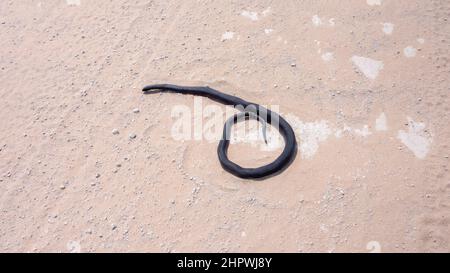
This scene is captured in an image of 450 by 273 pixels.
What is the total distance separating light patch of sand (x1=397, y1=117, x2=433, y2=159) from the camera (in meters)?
3.53

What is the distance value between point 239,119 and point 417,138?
1.65 metres

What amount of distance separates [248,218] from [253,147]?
0.77 m

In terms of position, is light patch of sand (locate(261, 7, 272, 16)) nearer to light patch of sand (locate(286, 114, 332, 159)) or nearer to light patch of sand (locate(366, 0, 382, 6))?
light patch of sand (locate(366, 0, 382, 6))

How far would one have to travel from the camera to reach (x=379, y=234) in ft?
10.1

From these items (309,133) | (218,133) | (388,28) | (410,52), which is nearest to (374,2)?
(388,28)

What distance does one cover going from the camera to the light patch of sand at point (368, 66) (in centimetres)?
420

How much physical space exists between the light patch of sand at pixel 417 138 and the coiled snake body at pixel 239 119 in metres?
1.00

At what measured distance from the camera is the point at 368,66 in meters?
4.27

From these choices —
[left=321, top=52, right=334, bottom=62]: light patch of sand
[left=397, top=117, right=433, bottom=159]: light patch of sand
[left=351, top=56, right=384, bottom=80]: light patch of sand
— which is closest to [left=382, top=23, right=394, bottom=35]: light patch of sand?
[left=351, top=56, right=384, bottom=80]: light patch of sand

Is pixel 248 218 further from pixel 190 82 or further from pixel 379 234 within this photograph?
pixel 190 82

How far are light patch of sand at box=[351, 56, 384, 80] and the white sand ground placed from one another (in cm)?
2

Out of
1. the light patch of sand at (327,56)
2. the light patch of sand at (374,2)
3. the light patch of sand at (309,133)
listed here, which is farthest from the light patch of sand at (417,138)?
the light patch of sand at (374,2)

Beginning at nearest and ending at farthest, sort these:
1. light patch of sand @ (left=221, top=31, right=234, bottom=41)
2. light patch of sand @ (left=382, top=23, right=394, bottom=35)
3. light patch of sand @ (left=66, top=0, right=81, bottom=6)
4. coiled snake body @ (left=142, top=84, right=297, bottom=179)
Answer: coiled snake body @ (left=142, top=84, right=297, bottom=179) → light patch of sand @ (left=382, top=23, right=394, bottom=35) → light patch of sand @ (left=221, top=31, right=234, bottom=41) → light patch of sand @ (left=66, top=0, right=81, bottom=6)
